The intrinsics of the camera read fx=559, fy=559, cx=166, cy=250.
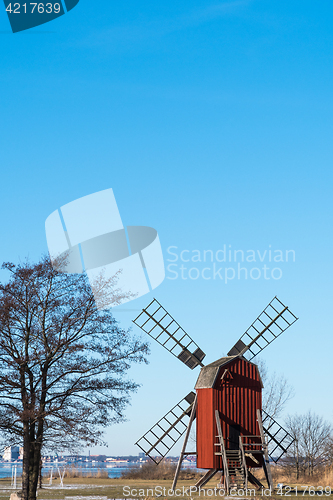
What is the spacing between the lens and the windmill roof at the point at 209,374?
85.9ft

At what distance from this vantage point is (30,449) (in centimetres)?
2298

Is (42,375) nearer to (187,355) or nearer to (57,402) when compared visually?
(57,402)

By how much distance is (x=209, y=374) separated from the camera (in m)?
26.5

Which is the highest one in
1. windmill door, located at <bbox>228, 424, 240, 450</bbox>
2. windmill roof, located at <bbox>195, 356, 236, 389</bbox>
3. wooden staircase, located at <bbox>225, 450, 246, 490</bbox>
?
windmill roof, located at <bbox>195, 356, 236, 389</bbox>

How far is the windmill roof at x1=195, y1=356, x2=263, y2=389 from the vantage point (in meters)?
26.2

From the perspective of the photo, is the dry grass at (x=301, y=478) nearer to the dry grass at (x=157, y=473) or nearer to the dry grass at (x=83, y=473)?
the dry grass at (x=157, y=473)

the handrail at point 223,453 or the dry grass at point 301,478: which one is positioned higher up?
the handrail at point 223,453

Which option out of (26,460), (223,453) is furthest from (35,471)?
(223,453)

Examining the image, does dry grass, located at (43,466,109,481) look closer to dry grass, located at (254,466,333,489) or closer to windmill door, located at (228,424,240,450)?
dry grass, located at (254,466,333,489)

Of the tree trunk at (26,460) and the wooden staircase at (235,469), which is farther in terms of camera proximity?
the wooden staircase at (235,469)

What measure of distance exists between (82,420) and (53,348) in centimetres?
323

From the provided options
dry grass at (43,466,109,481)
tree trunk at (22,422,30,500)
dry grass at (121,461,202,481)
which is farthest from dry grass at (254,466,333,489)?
tree trunk at (22,422,30,500)

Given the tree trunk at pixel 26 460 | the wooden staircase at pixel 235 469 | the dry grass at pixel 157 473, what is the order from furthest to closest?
the dry grass at pixel 157 473
the wooden staircase at pixel 235 469
the tree trunk at pixel 26 460

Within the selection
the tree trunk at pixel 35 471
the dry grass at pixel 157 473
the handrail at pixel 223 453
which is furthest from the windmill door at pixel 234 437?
the dry grass at pixel 157 473
